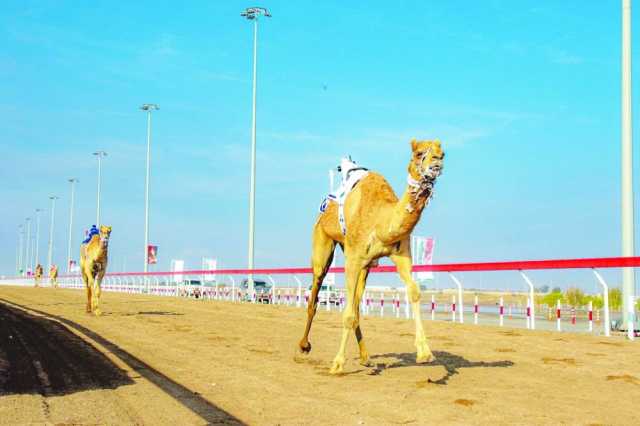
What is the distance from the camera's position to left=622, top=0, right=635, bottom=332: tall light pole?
722 inches

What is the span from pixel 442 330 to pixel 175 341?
6.76 metres

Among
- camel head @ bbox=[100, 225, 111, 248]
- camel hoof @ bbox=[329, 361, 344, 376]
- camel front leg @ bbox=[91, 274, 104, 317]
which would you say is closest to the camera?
camel hoof @ bbox=[329, 361, 344, 376]

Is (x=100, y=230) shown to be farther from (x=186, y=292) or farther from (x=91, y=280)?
(x=186, y=292)

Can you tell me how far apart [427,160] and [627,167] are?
14.2 meters

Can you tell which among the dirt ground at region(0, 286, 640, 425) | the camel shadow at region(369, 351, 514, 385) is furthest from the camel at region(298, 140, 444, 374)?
the dirt ground at region(0, 286, 640, 425)

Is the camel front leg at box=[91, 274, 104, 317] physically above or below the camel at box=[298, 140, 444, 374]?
below

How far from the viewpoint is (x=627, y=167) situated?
20.1 m

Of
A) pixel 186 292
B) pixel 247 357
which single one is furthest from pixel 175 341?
pixel 186 292

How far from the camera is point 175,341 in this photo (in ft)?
43.4

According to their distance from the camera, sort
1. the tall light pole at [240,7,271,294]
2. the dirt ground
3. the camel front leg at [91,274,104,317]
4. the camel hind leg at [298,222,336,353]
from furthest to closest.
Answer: the tall light pole at [240,7,271,294] → the camel front leg at [91,274,104,317] → the camel hind leg at [298,222,336,353] → the dirt ground

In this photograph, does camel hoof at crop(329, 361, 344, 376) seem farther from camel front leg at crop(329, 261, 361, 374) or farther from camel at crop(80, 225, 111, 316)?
camel at crop(80, 225, 111, 316)

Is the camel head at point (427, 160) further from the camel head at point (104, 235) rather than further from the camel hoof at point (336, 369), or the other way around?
the camel head at point (104, 235)

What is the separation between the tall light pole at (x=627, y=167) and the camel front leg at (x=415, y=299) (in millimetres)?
10951

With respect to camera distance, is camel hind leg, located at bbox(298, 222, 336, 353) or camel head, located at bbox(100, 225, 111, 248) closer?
camel hind leg, located at bbox(298, 222, 336, 353)
